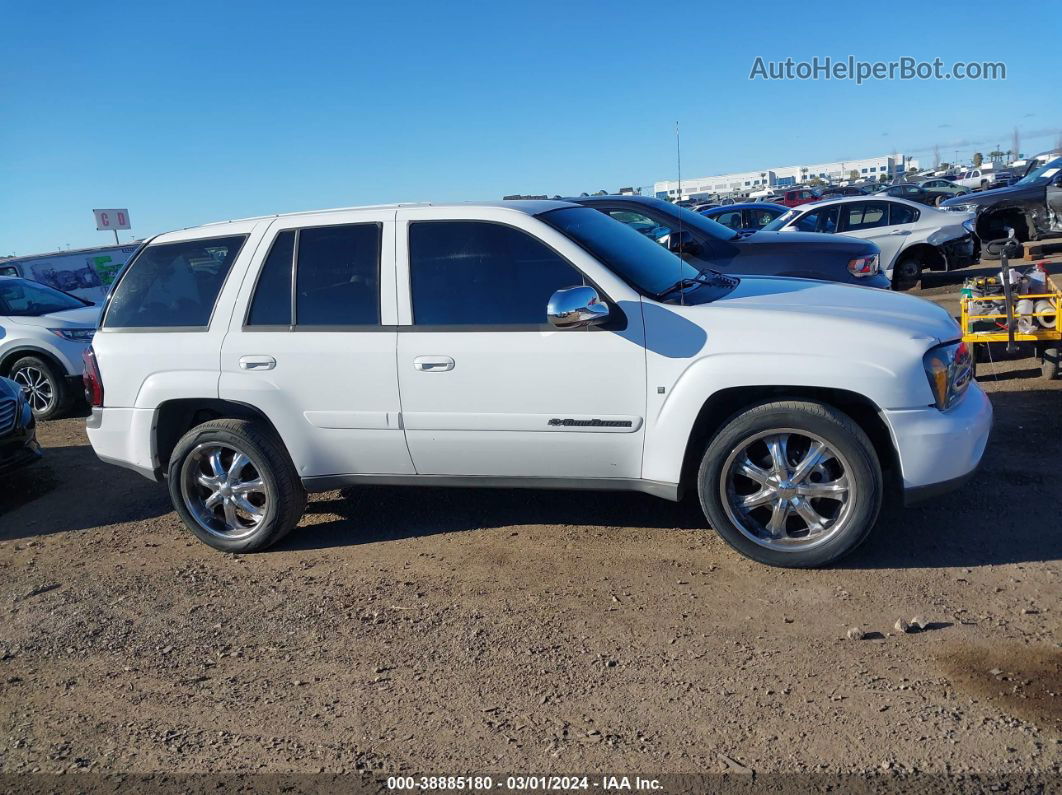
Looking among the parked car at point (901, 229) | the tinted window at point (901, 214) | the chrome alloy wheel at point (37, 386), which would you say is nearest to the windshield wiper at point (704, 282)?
the chrome alloy wheel at point (37, 386)

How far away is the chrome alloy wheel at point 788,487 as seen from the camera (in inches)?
165

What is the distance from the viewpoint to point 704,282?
4973mm

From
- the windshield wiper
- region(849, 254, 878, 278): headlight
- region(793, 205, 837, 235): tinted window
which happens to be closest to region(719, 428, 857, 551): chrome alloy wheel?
the windshield wiper

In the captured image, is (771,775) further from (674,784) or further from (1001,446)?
(1001,446)

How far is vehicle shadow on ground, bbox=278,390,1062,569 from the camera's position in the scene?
14.4ft

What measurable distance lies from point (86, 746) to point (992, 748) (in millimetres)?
3243

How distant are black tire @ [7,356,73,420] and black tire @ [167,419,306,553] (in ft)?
17.5

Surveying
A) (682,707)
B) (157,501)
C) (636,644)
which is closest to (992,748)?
(682,707)

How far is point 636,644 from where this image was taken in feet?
12.2

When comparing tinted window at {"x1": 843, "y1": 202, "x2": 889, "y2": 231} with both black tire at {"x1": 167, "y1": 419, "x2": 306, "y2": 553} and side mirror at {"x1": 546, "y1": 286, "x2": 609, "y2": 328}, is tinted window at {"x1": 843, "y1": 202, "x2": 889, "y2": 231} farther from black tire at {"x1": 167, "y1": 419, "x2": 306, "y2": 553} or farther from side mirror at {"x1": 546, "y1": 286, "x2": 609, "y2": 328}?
black tire at {"x1": 167, "y1": 419, "x2": 306, "y2": 553}

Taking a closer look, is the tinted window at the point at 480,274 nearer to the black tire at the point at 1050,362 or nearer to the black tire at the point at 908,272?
the black tire at the point at 1050,362

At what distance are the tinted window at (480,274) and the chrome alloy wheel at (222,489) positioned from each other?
1416mm

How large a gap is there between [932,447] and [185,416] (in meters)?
4.11

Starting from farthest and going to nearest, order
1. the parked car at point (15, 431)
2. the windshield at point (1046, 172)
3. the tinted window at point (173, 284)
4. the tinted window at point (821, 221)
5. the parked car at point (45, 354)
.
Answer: the windshield at point (1046, 172) < the tinted window at point (821, 221) < the parked car at point (45, 354) < the parked car at point (15, 431) < the tinted window at point (173, 284)
